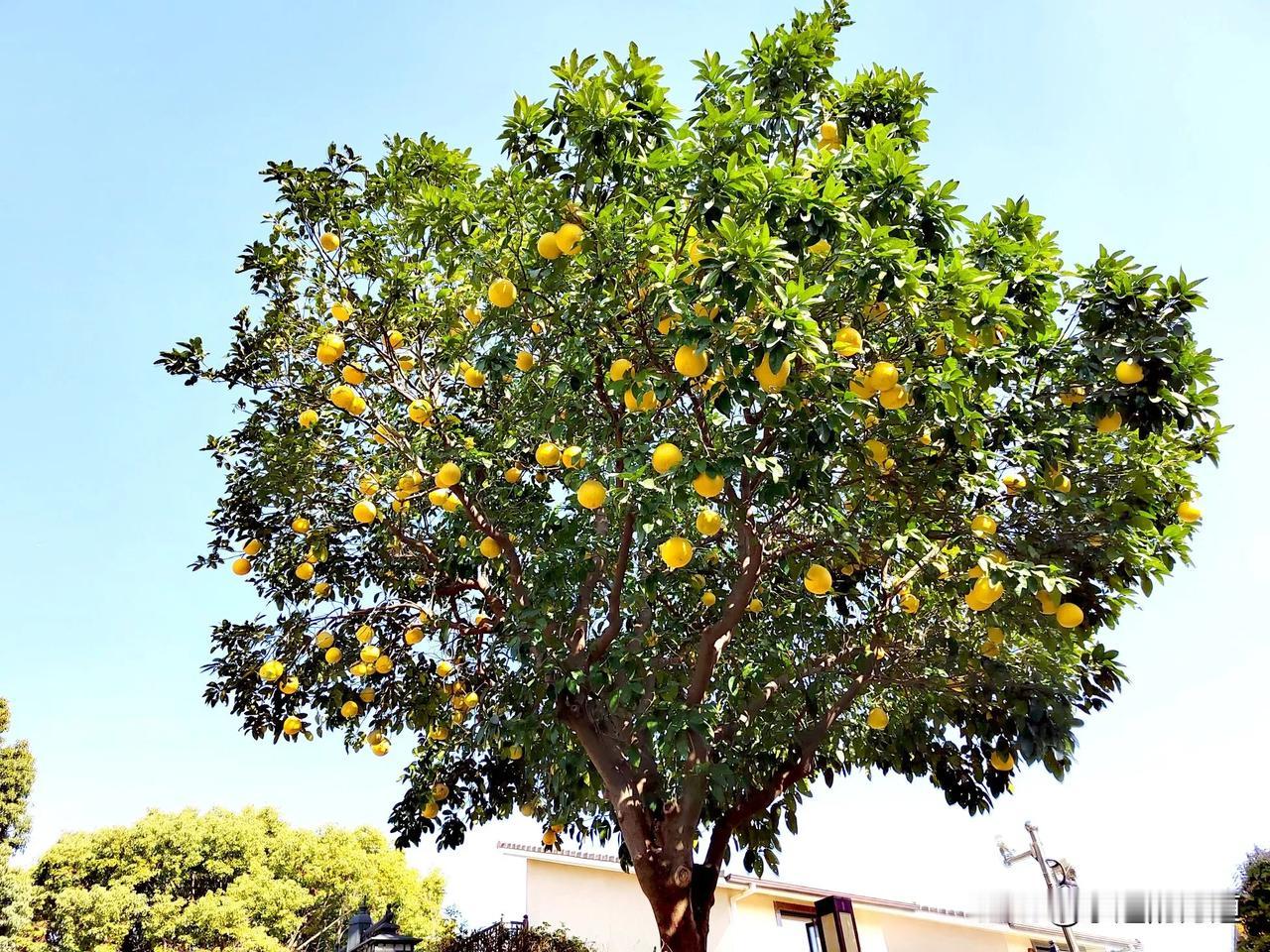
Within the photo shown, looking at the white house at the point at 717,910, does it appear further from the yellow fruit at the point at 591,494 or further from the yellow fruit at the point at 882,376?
the yellow fruit at the point at 882,376

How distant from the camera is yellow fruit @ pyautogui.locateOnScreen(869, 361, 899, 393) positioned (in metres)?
4.72

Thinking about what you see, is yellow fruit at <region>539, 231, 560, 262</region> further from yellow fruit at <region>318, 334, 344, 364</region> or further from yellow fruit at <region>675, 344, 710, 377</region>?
yellow fruit at <region>318, 334, 344, 364</region>

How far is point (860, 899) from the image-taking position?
54.0 feet

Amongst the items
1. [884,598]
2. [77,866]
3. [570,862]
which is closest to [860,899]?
[570,862]

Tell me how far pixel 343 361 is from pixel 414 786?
4500 mm

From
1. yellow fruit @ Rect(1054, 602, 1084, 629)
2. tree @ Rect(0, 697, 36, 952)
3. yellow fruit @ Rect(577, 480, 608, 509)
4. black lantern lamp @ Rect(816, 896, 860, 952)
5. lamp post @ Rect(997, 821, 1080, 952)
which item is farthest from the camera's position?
tree @ Rect(0, 697, 36, 952)

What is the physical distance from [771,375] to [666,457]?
0.87m

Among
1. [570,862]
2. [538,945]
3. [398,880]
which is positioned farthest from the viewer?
[398,880]

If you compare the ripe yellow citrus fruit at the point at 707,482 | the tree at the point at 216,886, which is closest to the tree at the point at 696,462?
the ripe yellow citrus fruit at the point at 707,482

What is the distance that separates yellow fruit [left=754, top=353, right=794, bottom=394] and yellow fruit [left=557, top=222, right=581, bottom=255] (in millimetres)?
1589

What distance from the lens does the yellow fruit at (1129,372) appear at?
5.11 m

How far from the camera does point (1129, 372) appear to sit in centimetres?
511

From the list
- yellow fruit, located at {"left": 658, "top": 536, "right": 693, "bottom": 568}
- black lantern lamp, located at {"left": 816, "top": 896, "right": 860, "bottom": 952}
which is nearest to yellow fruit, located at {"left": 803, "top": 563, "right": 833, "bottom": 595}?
yellow fruit, located at {"left": 658, "top": 536, "right": 693, "bottom": 568}

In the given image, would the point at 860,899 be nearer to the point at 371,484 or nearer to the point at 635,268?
the point at 371,484
